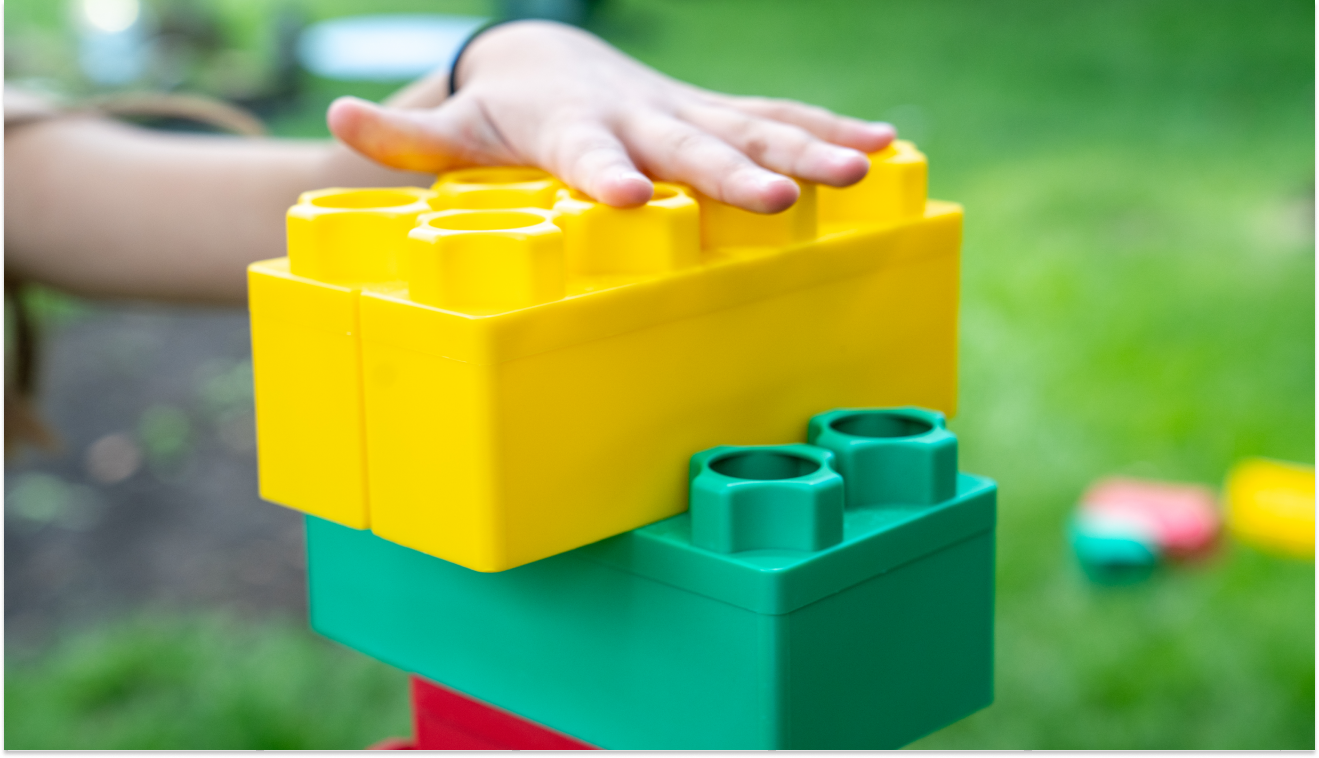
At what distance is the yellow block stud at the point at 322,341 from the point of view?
21.8 inches

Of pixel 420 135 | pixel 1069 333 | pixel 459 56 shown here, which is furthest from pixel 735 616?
pixel 1069 333

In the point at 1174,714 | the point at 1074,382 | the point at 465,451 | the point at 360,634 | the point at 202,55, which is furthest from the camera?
the point at 202,55

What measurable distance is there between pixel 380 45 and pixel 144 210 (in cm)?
321

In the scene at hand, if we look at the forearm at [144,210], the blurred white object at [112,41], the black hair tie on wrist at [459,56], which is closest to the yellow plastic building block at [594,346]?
the black hair tie on wrist at [459,56]

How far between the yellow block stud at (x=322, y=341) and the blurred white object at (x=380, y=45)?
3.25m

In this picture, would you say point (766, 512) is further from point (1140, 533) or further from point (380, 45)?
point (380, 45)

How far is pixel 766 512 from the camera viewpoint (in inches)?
21.4

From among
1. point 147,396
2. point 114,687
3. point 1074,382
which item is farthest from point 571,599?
point 147,396

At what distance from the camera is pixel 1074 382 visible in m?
2.46

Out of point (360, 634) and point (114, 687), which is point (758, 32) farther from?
point (360, 634)

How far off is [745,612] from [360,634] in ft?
0.73

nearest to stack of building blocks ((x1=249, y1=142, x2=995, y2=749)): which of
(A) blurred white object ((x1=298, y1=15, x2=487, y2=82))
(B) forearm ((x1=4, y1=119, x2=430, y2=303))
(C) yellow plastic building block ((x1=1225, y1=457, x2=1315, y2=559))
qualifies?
(B) forearm ((x1=4, y1=119, x2=430, y2=303))

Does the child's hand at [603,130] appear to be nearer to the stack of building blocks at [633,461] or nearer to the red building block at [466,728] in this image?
the stack of building blocks at [633,461]

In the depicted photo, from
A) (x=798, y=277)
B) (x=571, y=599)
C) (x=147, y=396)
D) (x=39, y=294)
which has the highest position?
(x=798, y=277)
